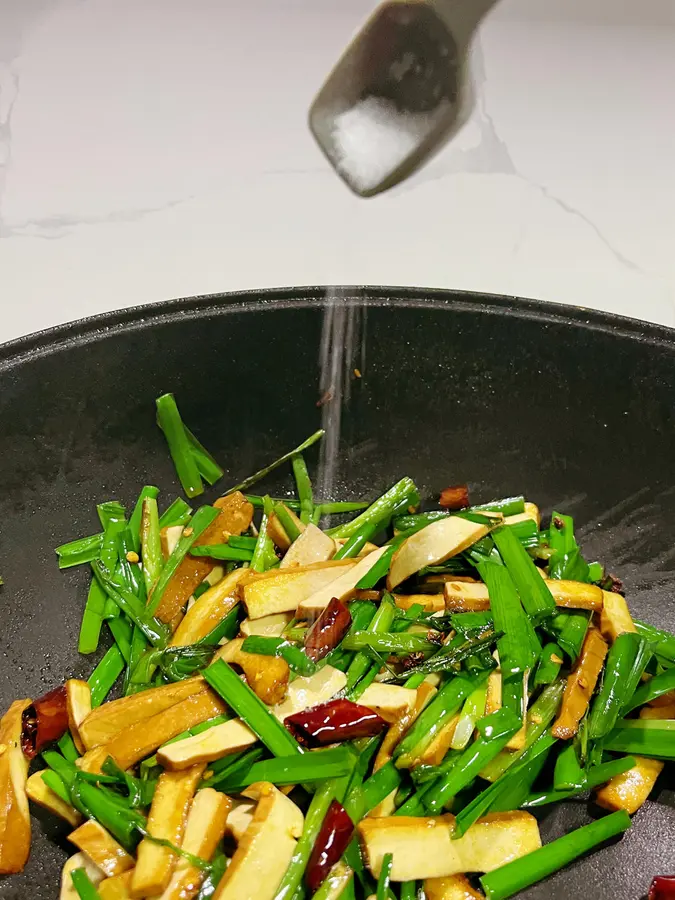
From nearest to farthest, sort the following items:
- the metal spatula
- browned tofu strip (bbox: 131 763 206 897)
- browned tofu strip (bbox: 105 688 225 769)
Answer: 1. browned tofu strip (bbox: 131 763 206 897)
2. browned tofu strip (bbox: 105 688 225 769)
3. the metal spatula

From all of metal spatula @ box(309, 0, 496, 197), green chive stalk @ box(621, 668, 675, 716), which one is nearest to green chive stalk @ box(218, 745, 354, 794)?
green chive stalk @ box(621, 668, 675, 716)

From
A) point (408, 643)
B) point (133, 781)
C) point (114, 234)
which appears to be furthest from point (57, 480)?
Answer: point (114, 234)

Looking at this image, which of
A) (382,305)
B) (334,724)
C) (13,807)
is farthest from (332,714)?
(382,305)

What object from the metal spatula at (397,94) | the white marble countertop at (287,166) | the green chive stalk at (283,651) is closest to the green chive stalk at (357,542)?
the green chive stalk at (283,651)

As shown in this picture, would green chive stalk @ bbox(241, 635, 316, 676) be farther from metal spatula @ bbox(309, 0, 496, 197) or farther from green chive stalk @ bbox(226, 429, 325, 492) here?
metal spatula @ bbox(309, 0, 496, 197)

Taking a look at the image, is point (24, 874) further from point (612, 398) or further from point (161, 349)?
point (612, 398)

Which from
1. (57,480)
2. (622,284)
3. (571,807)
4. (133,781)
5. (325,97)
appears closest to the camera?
(133,781)

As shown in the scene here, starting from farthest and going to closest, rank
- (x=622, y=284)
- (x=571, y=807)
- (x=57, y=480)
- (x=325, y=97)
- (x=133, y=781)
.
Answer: (x=325, y=97) < (x=622, y=284) < (x=57, y=480) < (x=571, y=807) < (x=133, y=781)
